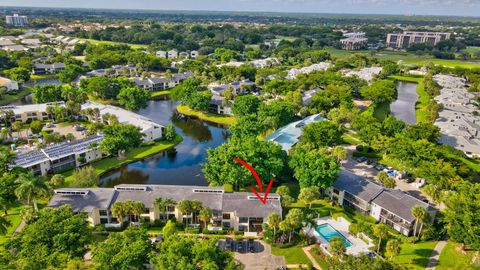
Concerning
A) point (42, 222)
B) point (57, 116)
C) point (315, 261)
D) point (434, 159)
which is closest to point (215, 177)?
point (315, 261)

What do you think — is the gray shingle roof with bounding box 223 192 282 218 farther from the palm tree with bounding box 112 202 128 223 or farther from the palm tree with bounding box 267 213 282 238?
the palm tree with bounding box 112 202 128 223

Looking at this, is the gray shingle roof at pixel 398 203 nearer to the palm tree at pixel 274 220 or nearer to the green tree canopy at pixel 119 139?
the palm tree at pixel 274 220

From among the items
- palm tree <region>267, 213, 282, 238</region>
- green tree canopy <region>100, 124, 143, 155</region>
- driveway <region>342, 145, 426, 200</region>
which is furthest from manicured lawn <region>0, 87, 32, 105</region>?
driveway <region>342, 145, 426, 200</region>

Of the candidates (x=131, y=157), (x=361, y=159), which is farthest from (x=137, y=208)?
(x=361, y=159)

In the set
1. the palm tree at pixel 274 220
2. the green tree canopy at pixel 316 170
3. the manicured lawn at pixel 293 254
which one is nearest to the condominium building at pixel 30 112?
the green tree canopy at pixel 316 170

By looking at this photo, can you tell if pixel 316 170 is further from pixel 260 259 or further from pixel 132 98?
pixel 132 98

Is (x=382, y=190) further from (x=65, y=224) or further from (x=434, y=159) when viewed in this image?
(x=65, y=224)
